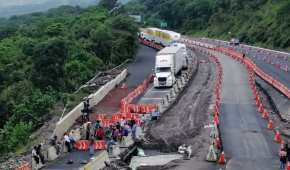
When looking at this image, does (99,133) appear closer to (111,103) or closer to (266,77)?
(111,103)

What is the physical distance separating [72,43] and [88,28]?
15.9 m

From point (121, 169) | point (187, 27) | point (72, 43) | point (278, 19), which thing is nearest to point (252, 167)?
point (121, 169)

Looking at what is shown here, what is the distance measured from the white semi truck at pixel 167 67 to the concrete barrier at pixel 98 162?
2711 centimetres

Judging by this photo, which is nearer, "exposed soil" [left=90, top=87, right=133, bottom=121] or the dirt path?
the dirt path

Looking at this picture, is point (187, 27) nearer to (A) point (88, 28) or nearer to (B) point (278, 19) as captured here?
(B) point (278, 19)

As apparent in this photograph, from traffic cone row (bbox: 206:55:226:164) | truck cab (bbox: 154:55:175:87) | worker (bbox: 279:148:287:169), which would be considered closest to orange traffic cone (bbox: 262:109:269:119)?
traffic cone row (bbox: 206:55:226:164)

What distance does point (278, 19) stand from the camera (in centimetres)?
10869

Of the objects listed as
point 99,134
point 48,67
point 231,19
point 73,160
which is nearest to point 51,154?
point 73,160

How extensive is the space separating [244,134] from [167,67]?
951 inches

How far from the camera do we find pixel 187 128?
132ft

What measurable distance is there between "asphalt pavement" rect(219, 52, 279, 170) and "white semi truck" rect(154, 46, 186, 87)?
18.2 feet

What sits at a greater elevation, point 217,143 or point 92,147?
point 217,143

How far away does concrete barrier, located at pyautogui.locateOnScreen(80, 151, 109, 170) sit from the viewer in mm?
30055

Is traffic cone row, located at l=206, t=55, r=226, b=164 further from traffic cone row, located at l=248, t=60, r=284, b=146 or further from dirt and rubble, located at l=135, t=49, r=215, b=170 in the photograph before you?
traffic cone row, located at l=248, t=60, r=284, b=146
